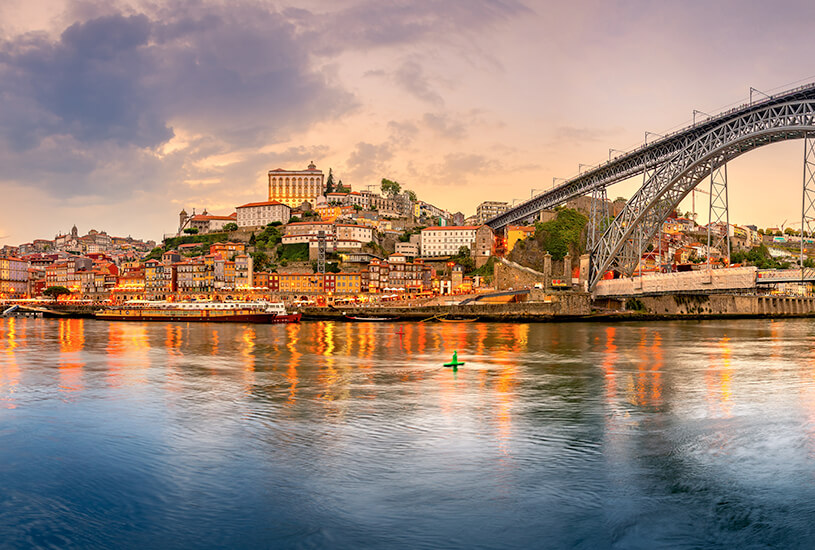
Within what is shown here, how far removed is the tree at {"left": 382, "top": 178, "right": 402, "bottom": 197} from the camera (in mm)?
113544

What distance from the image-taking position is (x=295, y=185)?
11681 cm

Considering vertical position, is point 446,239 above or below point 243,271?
above

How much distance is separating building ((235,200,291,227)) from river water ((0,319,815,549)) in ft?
267

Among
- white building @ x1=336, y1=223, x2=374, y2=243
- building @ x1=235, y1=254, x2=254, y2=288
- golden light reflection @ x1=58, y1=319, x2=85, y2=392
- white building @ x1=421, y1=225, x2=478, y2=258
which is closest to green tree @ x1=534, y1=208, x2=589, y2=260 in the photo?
white building @ x1=421, y1=225, x2=478, y2=258

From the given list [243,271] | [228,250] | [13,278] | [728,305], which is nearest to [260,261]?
[228,250]

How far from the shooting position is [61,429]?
37.9 ft

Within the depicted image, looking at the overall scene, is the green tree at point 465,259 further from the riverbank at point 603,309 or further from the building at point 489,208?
the building at point 489,208

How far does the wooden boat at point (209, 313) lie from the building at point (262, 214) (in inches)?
1412

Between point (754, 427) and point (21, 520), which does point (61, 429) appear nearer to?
point (21, 520)

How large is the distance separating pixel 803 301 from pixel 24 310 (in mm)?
84036

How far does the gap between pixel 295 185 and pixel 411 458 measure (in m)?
112

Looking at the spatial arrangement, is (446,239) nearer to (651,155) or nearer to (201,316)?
(201,316)

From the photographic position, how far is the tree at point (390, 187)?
373 feet

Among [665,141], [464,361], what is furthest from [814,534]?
[665,141]
